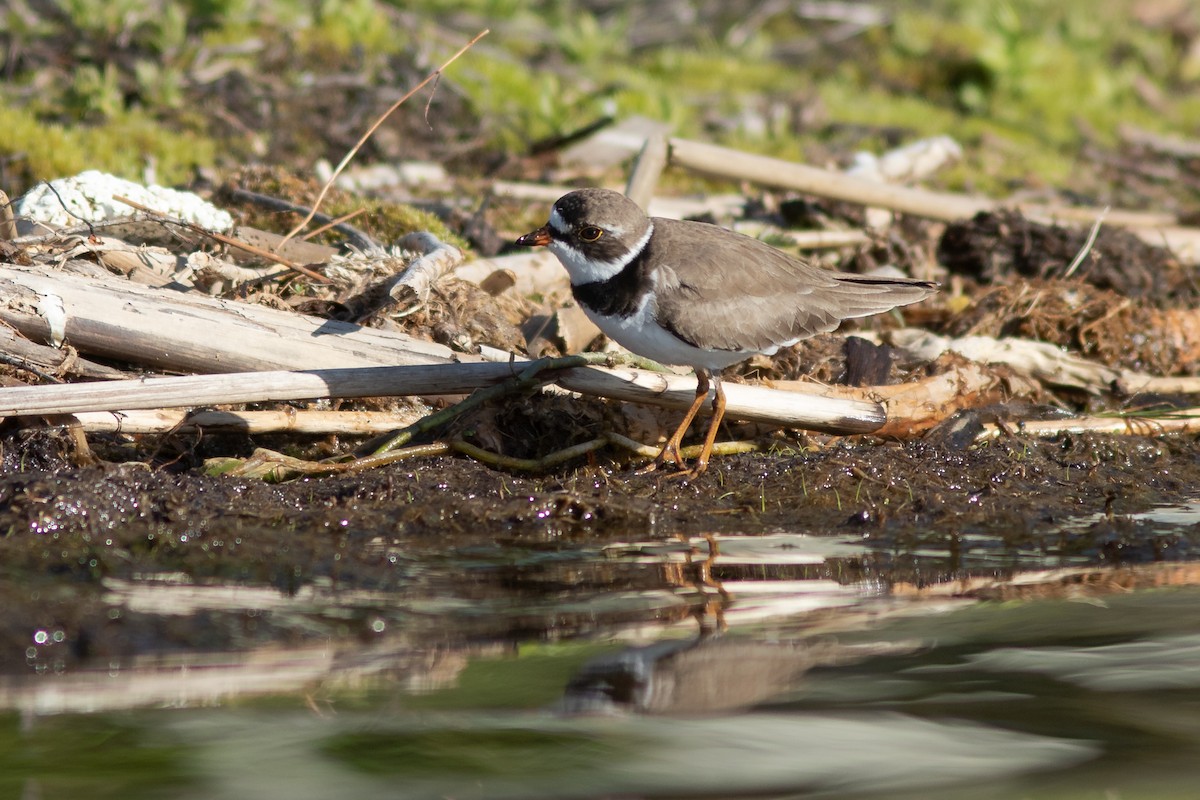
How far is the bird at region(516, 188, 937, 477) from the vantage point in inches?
249

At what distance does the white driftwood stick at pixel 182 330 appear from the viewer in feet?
19.9

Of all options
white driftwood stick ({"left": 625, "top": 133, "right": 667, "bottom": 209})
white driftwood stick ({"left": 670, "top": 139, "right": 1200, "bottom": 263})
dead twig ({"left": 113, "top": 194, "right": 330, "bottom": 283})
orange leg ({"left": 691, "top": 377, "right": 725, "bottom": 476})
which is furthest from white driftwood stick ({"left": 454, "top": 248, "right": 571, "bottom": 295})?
orange leg ({"left": 691, "top": 377, "right": 725, "bottom": 476})

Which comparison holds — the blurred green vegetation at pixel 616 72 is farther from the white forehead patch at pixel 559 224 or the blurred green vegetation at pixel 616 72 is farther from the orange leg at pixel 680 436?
the orange leg at pixel 680 436

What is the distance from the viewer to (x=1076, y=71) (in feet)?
48.1

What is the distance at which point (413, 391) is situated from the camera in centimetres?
621

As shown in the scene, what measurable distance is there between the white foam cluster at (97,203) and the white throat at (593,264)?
2.26 m

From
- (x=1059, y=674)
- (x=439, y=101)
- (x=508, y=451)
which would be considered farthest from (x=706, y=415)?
(x=439, y=101)

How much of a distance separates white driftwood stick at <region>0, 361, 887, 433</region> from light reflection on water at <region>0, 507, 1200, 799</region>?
1223 millimetres

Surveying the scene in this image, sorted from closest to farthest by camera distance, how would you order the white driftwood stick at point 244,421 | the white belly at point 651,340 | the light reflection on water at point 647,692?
the light reflection on water at point 647,692, the white driftwood stick at point 244,421, the white belly at point 651,340

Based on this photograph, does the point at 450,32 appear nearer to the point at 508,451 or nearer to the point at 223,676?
the point at 508,451

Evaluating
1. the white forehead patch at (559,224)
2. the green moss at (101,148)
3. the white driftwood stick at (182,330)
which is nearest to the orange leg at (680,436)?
the white forehead patch at (559,224)

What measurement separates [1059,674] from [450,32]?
10.6 meters

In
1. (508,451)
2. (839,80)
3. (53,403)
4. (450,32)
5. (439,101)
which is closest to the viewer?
(53,403)

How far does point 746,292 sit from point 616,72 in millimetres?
7306
